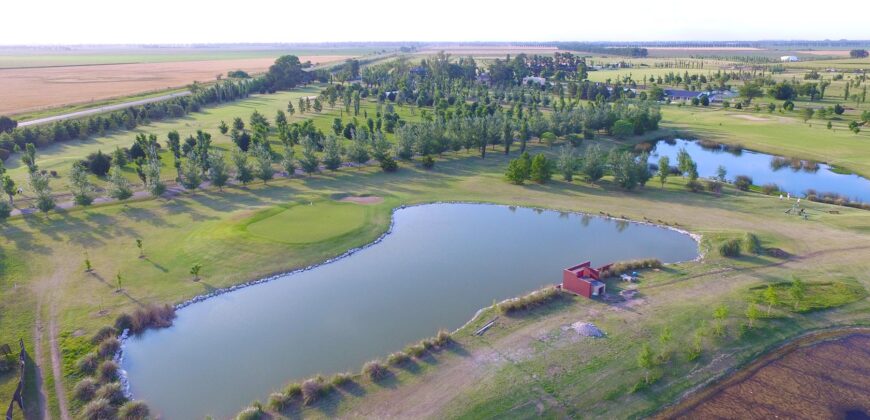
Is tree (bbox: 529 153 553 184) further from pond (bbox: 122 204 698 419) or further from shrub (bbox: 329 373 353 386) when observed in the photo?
shrub (bbox: 329 373 353 386)

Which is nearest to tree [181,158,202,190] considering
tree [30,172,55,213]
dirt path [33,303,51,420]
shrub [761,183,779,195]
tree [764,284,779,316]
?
tree [30,172,55,213]

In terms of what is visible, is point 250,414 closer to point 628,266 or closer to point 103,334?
point 103,334

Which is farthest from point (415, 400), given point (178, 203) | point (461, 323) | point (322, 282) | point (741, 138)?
point (741, 138)

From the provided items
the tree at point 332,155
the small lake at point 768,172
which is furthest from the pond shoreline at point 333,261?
the small lake at point 768,172

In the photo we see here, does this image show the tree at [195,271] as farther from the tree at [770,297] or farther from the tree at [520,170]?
the tree at [770,297]

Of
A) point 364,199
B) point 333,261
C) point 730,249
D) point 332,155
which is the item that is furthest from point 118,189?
Result: point 730,249
